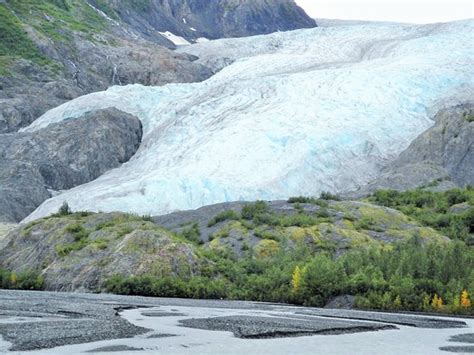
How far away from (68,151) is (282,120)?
15.4 m

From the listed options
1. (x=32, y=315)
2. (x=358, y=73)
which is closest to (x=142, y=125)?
(x=358, y=73)

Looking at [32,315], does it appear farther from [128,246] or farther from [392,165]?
[392,165]

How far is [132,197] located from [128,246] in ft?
68.0

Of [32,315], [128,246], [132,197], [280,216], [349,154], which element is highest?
[349,154]

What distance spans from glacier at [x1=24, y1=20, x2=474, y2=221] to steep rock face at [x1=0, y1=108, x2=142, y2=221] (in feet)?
5.55

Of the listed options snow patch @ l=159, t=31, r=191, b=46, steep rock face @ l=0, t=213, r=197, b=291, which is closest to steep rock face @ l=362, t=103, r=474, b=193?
steep rock face @ l=0, t=213, r=197, b=291

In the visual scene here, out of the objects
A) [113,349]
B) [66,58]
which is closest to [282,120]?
[113,349]

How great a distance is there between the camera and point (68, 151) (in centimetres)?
5250

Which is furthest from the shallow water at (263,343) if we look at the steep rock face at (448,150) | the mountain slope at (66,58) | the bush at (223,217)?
the mountain slope at (66,58)

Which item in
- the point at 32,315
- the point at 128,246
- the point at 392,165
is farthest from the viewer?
the point at 392,165

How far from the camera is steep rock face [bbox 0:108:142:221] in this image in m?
49.4

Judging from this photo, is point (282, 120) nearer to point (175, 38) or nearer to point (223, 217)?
point (223, 217)

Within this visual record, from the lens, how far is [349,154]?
4488 cm

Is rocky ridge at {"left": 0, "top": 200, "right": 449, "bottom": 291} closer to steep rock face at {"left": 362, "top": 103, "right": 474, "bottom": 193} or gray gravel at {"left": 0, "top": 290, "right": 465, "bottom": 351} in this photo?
gray gravel at {"left": 0, "top": 290, "right": 465, "bottom": 351}
